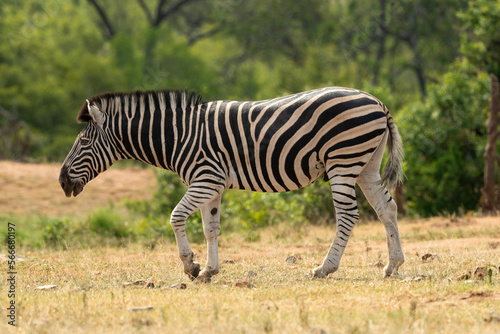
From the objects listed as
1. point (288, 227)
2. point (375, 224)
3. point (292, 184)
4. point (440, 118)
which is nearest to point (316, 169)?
point (292, 184)

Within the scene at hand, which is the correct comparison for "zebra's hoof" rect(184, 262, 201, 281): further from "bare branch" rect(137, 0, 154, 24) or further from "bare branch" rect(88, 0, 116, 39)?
"bare branch" rect(137, 0, 154, 24)

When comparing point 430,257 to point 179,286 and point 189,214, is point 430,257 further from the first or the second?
point 179,286

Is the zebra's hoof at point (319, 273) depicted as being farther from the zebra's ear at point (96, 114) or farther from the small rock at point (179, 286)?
the zebra's ear at point (96, 114)

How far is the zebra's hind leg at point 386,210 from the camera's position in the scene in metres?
7.91

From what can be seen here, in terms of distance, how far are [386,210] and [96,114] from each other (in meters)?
3.80

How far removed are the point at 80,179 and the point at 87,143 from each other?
18.5 inches

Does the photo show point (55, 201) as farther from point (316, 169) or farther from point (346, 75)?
point (346, 75)

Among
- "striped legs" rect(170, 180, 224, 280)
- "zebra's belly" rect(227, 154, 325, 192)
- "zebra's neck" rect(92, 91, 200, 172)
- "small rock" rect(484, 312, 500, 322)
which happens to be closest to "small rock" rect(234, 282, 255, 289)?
"striped legs" rect(170, 180, 224, 280)

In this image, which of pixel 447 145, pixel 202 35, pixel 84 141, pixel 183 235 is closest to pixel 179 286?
pixel 183 235

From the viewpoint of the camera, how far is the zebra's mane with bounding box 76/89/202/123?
8438 mm

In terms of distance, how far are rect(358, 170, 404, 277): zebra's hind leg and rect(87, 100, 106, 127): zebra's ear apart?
3.34 metres

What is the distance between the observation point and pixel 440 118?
1761cm

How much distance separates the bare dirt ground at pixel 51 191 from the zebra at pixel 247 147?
356 inches

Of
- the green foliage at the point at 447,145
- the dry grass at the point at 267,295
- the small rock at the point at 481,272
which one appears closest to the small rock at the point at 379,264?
the dry grass at the point at 267,295
